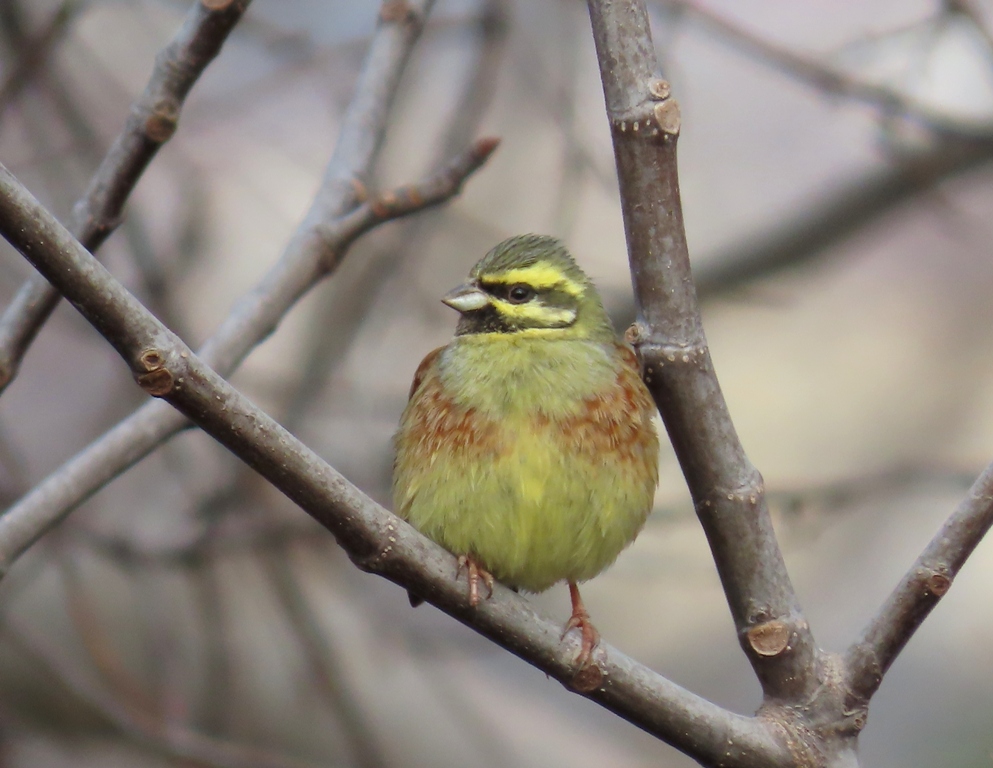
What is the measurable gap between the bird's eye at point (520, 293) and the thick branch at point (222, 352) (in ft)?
1.80

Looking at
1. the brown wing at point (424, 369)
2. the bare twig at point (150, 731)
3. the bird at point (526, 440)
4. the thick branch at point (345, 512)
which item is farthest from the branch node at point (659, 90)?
the bare twig at point (150, 731)

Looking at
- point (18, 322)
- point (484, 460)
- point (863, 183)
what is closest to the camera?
point (18, 322)

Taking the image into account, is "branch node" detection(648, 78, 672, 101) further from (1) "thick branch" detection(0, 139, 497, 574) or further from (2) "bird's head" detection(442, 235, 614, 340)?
(2) "bird's head" detection(442, 235, 614, 340)

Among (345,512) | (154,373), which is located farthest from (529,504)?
(154,373)

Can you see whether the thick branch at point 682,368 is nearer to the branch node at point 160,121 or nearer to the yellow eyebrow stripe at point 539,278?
the branch node at point 160,121

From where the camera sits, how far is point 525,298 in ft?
11.4

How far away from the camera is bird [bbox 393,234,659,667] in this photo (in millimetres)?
3014

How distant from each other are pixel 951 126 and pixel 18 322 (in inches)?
172

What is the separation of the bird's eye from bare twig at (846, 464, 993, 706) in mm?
1441

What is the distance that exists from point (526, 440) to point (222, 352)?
80 cm

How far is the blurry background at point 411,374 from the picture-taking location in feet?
16.8

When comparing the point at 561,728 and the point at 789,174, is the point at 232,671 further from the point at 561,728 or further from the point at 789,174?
the point at 789,174

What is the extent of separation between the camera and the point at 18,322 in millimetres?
2703

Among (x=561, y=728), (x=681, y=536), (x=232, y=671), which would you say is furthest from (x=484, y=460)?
(x=681, y=536)
